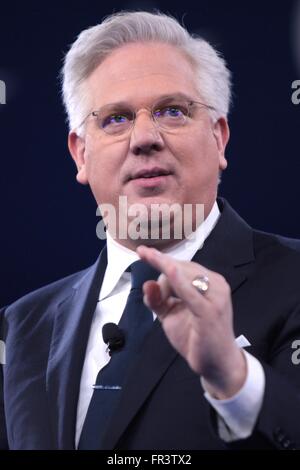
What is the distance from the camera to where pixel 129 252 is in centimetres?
188

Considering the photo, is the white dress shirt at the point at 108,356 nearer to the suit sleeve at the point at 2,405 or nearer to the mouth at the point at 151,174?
the mouth at the point at 151,174

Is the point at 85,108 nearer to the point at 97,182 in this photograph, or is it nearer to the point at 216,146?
the point at 97,182

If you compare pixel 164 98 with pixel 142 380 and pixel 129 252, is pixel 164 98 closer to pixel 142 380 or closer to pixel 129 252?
pixel 129 252

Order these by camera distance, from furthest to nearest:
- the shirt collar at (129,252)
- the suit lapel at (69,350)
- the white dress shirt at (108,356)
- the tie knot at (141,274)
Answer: the shirt collar at (129,252) → the tie knot at (141,274) → the suit lapel at (69,350) → the white dress shirt at (108,356)

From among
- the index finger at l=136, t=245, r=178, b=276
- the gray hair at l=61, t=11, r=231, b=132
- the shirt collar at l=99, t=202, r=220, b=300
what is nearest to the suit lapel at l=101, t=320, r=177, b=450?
the shirt collar at l=99, t=202, r=220, b=300

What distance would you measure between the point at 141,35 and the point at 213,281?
903 mm

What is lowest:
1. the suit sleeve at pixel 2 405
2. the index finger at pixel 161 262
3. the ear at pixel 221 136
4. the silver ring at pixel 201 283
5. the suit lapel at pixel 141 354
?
the suit sleeve at pixel 2 405

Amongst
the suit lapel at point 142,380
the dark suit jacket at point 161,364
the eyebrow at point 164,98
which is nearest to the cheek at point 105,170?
the eyebrow at point 164,98

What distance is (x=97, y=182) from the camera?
187 centimetres

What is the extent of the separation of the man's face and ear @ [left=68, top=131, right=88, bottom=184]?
5cm

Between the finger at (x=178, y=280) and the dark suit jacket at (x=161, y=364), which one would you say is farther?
the dark suit jacket at (x=161, y=364)

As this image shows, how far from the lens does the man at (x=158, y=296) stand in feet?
4.09

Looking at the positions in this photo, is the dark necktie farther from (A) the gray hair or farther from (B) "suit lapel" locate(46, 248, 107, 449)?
(A) the gray hair

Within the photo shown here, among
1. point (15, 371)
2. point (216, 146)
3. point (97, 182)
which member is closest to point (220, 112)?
point (216, 146)
